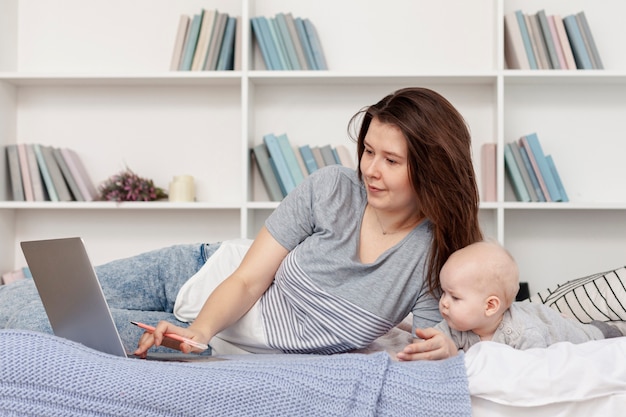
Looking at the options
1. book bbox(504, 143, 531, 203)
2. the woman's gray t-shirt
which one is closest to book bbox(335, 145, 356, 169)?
book bbox(504, 143, 531, 203)

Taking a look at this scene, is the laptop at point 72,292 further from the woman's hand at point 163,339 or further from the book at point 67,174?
the book at point 67,174

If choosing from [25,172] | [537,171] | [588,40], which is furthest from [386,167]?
[25,172]

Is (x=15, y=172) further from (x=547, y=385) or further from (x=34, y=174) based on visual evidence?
(x=547, y=385)

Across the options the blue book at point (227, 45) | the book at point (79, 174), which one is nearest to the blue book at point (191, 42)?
the blue book at point (227, 45)

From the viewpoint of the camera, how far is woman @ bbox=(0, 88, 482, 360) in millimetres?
1461

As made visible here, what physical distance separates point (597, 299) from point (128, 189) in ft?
6.38

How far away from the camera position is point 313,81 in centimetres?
304

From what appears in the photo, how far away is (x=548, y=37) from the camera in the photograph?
2869mm

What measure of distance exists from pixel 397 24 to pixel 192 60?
0.91m

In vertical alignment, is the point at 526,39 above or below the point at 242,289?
above

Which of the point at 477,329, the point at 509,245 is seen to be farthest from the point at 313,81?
the point at 477,329

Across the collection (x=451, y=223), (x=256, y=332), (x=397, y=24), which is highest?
(x=397, y=24)

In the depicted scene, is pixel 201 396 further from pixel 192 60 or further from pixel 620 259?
pixel 620 259

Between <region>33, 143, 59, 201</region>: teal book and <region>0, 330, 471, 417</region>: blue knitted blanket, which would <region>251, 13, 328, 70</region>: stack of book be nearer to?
<region>33, 143, 59, 201</region>: teal book
